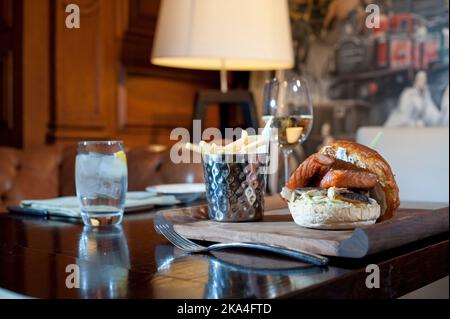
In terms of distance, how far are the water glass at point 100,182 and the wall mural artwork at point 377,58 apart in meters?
1.57

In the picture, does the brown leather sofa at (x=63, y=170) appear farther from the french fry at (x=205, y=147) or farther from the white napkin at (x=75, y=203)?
the french fry at (x=205, y=147)

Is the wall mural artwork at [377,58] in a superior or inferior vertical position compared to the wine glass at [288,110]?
superior

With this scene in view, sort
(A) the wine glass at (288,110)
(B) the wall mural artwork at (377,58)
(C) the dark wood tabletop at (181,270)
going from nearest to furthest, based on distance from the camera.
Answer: (C) the dark wood tabletop at (181,270) < (A) the wine glass at (288,110) < (B) the wall mural artwork at (377,58)

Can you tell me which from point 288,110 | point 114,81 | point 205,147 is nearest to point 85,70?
point 114,81

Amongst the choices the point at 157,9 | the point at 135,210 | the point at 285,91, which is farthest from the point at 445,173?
the point at 157,9

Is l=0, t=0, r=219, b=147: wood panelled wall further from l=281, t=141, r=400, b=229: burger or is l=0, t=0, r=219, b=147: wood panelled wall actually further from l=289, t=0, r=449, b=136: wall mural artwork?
l=281, t=141, r=400, b=229: burger

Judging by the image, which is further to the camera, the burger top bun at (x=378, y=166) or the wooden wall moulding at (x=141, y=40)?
the wooden wall moulding at (x=141, y=40)

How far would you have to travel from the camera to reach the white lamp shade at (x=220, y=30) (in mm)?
1914

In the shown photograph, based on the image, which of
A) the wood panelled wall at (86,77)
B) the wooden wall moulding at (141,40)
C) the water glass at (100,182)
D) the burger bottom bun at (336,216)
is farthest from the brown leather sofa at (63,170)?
the burger bottom bun at (336,216)

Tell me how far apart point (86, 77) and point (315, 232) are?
169cm

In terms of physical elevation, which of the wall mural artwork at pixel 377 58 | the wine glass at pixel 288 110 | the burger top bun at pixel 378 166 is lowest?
the burger top bun at pixel 378 166

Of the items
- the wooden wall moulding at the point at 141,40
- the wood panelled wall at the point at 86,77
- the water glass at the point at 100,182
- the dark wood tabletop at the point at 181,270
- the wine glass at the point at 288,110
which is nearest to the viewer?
the dark wood tabletop at the point at 181,270

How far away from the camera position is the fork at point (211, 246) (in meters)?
0.54

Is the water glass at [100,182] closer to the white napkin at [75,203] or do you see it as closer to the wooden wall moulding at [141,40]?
the white napkin at [75,203]
